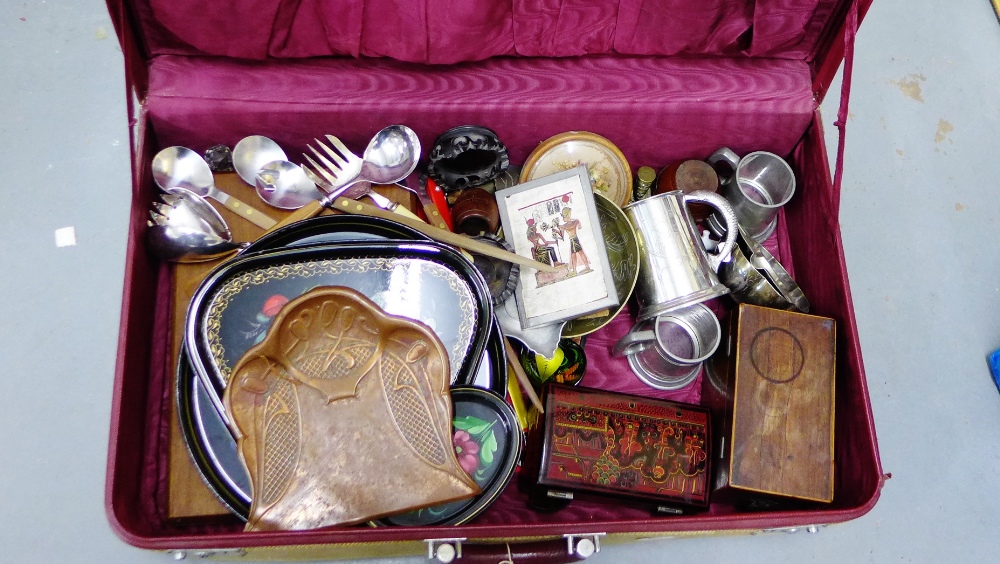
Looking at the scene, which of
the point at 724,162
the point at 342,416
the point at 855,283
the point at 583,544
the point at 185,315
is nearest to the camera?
the point at 342,416

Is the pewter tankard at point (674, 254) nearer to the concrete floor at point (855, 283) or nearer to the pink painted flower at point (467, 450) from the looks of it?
the pink painted flower at point (467, 450)

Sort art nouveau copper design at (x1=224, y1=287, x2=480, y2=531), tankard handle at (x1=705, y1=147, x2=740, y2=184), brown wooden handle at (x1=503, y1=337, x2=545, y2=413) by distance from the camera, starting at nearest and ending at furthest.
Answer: art nouveau copper design at (x1=224, y1=287, x2=480, y2=531), brown wooden handle at (x1=503, y1=337, x2=545, y2=413), tankard handle at (x1=705, y1=147, x2=740, y2=184)

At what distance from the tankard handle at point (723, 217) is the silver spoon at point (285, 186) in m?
0.63

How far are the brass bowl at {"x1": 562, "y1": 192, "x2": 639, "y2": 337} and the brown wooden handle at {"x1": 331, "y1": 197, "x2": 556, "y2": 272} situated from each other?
11cm

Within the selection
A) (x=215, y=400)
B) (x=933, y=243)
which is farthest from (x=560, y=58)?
(x=933, y=243)

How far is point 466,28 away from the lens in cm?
100

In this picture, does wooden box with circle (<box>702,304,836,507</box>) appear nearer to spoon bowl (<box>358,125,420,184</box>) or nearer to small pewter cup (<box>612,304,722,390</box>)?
small pewter cup (<box>612,304,722,390</box>)

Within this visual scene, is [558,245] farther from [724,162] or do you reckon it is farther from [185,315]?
[185,315]

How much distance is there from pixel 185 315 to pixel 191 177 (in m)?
0.23

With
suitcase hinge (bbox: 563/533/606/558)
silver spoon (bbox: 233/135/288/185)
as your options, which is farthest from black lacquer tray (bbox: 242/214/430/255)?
suitcase hinge (bbox: 563/533/606/558)

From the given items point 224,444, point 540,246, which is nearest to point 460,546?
point 224,444

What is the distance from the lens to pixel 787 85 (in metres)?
1.11

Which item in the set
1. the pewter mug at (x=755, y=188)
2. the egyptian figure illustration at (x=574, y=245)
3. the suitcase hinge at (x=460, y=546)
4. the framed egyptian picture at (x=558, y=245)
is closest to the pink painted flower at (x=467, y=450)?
the suitcase hinge at (x=460, y=546)

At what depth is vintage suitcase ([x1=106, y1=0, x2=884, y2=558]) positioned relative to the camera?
3.12 ft
